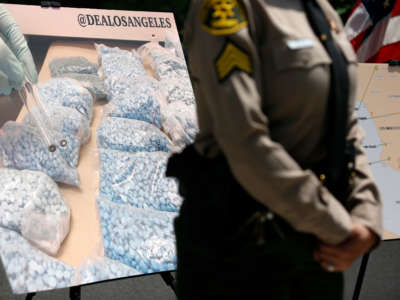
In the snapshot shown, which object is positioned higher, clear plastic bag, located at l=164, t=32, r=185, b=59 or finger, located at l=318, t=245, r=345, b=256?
finger, located at l=318, t=245, r=345, b=256

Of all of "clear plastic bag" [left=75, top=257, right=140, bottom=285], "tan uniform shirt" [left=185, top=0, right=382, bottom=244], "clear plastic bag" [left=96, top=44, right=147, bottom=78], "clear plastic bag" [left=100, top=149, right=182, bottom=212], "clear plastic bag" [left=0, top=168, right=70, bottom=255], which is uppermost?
"tan uniform shirt" [left=185, top=0, right=382, bottom=244]

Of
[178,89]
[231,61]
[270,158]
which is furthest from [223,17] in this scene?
[178,89]

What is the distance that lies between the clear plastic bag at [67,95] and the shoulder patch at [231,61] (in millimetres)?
993

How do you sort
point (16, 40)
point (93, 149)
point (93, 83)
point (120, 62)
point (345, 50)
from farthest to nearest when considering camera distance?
point (120, 62)
point (93, 83)
point (93, 149)
point (16, 40)
point (345, 50)

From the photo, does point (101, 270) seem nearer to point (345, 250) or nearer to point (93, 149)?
point (93, 149)

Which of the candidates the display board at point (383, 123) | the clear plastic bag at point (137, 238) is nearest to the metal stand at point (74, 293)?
the clear plastic bag at point (137, 238)

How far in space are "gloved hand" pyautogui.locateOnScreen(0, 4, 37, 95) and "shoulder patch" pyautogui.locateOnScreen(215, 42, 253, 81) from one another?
0.99m

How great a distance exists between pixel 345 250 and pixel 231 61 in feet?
1.13

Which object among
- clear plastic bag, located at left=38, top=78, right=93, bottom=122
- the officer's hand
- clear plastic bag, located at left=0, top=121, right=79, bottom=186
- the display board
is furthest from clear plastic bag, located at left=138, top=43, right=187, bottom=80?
the officer's hand

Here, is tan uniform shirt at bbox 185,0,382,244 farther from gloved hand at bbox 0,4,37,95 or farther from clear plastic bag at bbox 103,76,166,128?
clear plastic bag at bbox 103,76,166,128

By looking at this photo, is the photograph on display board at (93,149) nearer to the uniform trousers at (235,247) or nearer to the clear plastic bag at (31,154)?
the clear plastic bag at (31,154)

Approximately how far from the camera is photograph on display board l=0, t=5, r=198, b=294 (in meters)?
1.15

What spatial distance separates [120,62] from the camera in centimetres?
172

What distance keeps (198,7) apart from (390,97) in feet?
4.32
